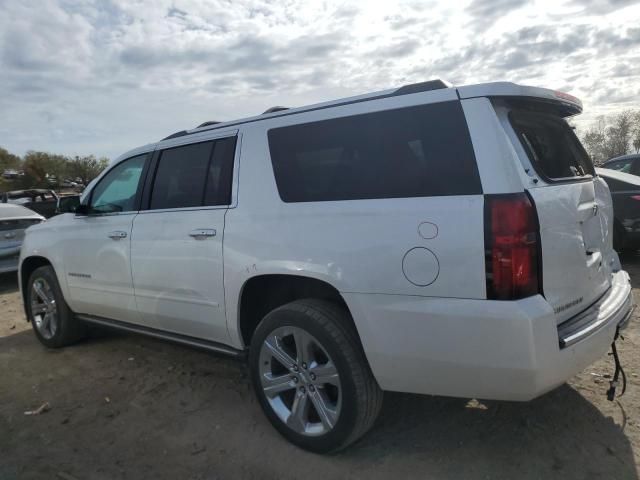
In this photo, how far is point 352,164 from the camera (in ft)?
9.19

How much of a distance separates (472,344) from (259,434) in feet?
5.24

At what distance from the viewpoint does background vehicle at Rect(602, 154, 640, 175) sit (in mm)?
8345

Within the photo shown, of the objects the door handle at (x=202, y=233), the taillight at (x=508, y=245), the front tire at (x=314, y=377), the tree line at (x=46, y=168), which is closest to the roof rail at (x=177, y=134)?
the door handle at (x=202, y=233)

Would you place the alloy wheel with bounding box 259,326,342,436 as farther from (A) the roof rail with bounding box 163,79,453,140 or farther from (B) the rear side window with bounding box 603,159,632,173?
(B) the rear side window with bounding box 603,159,632,173

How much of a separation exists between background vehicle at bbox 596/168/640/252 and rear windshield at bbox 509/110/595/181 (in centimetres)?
435

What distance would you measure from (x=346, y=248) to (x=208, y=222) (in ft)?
3.77

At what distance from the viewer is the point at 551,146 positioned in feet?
9.34

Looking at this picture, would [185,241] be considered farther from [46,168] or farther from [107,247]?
[46,168]

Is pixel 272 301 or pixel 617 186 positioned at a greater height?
pixel 617 186

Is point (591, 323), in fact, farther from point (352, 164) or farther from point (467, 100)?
point (352, 164)

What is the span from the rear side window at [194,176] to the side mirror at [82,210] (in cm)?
91

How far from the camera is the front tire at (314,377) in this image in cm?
271

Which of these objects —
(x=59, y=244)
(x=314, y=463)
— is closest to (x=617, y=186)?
(x=314, y=463)

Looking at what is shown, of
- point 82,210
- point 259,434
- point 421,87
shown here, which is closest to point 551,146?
point 421,87
